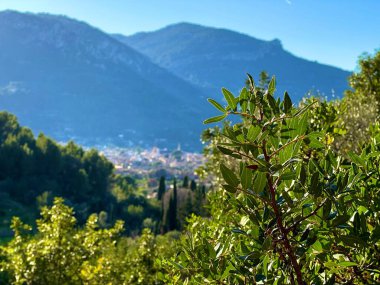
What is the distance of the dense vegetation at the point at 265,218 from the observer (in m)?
2.11

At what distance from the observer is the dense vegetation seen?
2.11 meters

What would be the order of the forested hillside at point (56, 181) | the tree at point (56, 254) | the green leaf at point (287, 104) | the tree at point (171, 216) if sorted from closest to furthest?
the green leaf at point (287, 104), the tree at point (56, 254), the tree at point (171, 216), the forested hillside at point (56, 181)

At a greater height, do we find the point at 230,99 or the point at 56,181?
the point at 230,99

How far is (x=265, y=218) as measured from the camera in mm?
2232

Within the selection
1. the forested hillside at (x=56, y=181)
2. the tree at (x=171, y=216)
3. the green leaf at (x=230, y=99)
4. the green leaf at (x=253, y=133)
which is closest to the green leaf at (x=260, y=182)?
the green leaf at (x=253, y=133)

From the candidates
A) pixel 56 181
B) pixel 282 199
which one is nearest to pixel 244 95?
pixel 282 199

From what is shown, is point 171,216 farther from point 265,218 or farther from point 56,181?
point 265,218

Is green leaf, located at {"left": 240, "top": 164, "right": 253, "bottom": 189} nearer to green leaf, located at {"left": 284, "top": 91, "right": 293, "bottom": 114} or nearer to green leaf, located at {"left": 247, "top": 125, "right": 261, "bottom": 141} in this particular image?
green leaf, located at {"left": 247, "top": 125, "right": 261, "bottom": 141}

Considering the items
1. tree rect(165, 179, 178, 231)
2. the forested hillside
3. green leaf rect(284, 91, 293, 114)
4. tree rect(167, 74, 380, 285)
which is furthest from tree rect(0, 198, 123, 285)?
the forested hillside

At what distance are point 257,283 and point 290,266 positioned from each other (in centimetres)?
20

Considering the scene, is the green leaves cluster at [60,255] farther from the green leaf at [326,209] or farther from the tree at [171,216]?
the tree at [171,216]

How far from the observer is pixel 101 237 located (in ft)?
46.5

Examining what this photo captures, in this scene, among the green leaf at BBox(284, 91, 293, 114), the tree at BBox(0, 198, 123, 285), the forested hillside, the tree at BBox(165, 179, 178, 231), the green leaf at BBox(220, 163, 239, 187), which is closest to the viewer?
the green leaf at BBox(220, 163, 239, 187)

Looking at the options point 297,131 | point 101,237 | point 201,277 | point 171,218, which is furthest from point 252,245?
point 171,218
